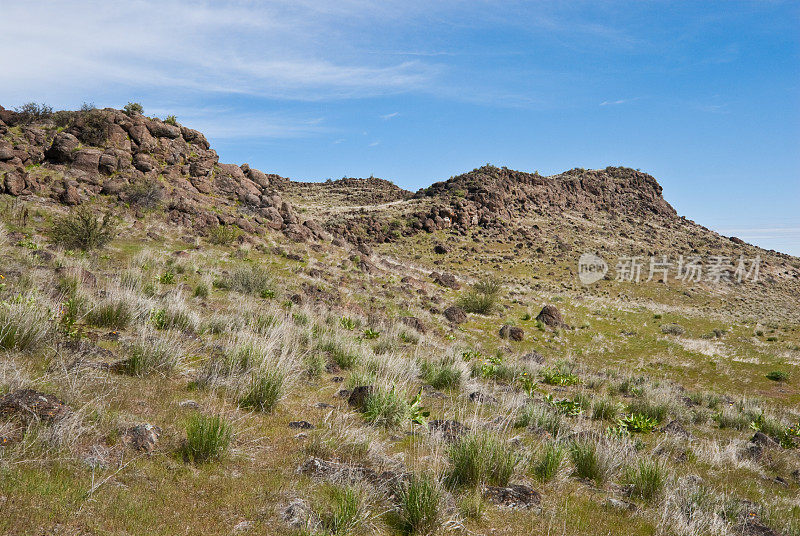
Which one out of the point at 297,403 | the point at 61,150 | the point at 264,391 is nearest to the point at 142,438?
the point at 264,391

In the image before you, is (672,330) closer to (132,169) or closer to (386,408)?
(386,408)

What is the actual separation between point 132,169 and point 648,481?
98.5 ft

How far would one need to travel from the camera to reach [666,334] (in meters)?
31.9

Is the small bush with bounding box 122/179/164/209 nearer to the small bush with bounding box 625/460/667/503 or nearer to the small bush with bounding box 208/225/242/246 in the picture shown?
the small bush with bounding box 208/225/242/246

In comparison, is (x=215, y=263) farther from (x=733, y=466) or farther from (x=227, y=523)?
(x=733, y=466)

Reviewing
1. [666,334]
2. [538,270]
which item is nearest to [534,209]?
[538,270]

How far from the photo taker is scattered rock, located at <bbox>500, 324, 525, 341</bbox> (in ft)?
70.2

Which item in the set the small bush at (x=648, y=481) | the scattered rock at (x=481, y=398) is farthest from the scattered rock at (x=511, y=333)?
the small bush at (x=648, y=481)

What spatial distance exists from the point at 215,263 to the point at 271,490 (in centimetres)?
1662

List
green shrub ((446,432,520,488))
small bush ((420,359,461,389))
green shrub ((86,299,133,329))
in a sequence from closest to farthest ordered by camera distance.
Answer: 1. green shrub ((446,432,520,488))
2. green shrub ((86,299,133,329))
3. small bush ((420,359,461,389))

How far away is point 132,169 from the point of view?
25188 millimetres

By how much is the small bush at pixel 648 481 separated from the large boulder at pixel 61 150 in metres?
30.6

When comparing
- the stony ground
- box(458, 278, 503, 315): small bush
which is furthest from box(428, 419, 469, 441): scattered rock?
box(458, 278, 503, 315): small bush

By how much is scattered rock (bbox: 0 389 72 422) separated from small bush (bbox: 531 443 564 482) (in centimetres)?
473
